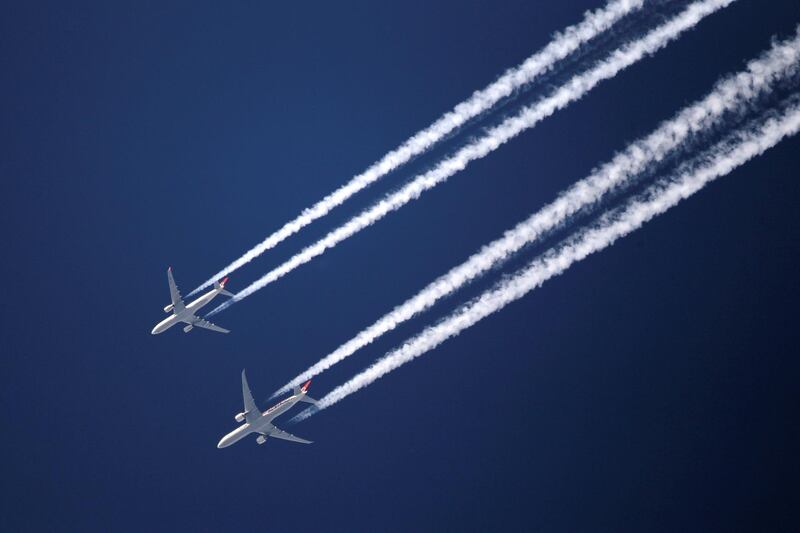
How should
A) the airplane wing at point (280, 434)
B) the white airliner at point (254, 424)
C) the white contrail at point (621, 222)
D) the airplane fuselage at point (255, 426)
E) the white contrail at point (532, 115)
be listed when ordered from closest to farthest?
the white contrail at point (621, 222)
the white contrail at point (532, 115)
the airplane fuselage at point (255, 426)
the white airliner at point (254, 424)
the airplane wing at point (280, 434)

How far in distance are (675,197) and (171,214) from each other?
27.3 m

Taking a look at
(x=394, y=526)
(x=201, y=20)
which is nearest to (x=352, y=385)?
(x=394, y=526)

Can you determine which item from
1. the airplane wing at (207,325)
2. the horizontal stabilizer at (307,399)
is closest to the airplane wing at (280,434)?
the horizontal stabilizer at (307,399)

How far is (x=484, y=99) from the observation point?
37.5 m

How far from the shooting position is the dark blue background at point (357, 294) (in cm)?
4091

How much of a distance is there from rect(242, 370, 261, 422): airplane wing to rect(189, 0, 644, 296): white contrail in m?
7.11

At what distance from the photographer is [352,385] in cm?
4138

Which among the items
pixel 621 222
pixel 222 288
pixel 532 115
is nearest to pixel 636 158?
pixel 621 222

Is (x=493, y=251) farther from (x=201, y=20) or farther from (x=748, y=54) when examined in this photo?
(x=201, y=20)

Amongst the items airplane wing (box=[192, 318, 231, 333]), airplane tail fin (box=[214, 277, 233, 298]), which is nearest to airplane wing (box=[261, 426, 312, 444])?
airplane wing (box=[192, 318, 231, 333])

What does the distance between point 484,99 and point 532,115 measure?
232cm

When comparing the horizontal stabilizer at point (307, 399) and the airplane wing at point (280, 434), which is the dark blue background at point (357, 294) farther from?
the horizontal stabilizer at point (307, 399)

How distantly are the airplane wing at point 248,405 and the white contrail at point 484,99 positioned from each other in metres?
7.11

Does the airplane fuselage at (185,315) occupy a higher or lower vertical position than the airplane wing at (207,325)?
higher
